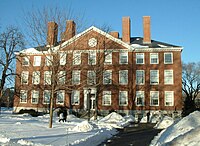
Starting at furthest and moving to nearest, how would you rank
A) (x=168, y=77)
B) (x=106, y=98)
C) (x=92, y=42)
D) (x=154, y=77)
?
(x=106, y=98), (x=154, y=77), (x=168, y=77), (x=92, y=42)

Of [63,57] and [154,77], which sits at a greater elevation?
[63,57]

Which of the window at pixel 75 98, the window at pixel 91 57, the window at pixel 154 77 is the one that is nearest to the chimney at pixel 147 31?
the window at pixel 154 77

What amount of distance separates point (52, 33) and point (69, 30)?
1170 mm

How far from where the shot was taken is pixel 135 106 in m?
37.6

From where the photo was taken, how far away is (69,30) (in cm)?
1758

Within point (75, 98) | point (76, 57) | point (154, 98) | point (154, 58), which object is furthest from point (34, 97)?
point (76, 57)

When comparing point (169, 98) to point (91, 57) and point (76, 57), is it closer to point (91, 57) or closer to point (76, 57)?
point (91, 57)

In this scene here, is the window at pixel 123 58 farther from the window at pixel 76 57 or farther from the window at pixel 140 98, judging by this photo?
the window at pixel 76 57

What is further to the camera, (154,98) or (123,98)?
(123,98)

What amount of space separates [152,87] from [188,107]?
5.74m

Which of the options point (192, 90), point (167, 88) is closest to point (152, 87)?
point (167, 88)

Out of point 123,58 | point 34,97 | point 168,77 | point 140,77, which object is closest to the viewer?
point 168,77

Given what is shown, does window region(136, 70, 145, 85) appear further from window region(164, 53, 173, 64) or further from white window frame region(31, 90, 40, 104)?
white window frame region(31, 90, 40, 104)

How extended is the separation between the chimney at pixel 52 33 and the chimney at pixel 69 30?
74cm
